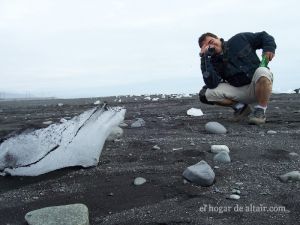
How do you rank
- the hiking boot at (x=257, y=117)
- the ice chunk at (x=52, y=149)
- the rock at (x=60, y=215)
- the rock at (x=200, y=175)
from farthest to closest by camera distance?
1. the hiking boot at (x=257, y=117)
2. the ice chunk at (x=52, y=149)
3. the rock at (x=200, y=175)
4. the rock at (x=60, y=215)

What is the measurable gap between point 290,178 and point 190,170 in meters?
0.72

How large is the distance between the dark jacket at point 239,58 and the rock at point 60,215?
3528 mm

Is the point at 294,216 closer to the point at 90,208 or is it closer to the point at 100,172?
the point at 90,208

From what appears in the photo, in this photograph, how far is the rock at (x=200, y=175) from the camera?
2731mm

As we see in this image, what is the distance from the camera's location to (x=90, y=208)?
242cm

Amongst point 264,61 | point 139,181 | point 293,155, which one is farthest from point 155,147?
point 264,61

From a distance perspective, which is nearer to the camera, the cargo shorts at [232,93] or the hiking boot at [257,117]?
the hiking boot at [257,117]

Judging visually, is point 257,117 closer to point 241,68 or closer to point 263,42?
point 241,68

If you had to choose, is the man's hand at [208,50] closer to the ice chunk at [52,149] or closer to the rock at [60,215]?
the ice chunk at [52,149]

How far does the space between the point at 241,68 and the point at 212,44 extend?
0.52m

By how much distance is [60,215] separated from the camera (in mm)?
2195

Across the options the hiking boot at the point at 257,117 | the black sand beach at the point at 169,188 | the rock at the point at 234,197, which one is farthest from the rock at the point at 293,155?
the hiking boot at the point at 257,117

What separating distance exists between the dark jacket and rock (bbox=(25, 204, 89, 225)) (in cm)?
353

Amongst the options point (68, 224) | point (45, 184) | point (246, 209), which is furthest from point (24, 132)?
point (246, 209)
